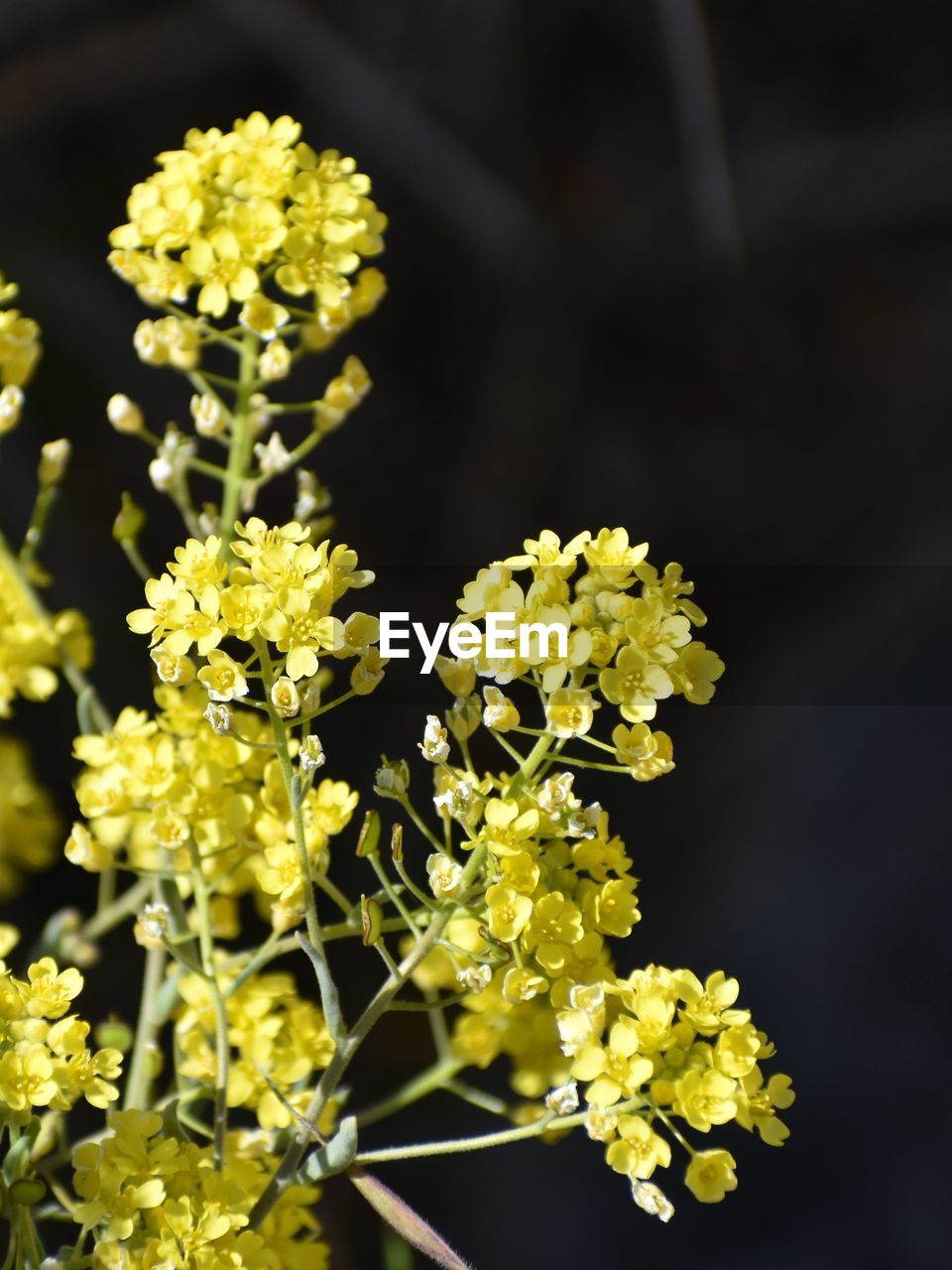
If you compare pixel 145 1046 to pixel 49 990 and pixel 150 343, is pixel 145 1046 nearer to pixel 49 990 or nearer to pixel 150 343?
pixel 49 990

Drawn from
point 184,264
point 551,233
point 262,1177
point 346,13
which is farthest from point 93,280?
point 262,1177

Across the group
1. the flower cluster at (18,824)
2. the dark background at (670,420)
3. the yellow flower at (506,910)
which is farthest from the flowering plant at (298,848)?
the dark background at (670,420)

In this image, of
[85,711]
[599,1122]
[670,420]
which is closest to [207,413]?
[85,711]

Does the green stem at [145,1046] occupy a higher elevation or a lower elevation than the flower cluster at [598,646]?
lower

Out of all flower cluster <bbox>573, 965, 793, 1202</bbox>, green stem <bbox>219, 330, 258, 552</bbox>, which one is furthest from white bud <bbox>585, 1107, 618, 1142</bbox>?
green stem <bbox>219, 330, 258, 552</bbox>

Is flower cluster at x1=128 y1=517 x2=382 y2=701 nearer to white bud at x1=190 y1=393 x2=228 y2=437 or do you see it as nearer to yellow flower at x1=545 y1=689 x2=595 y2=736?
yellow flower at x1=545 y1=689 x2=595 y2=736

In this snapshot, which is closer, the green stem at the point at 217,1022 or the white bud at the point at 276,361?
the green stem at the point at 217,1022

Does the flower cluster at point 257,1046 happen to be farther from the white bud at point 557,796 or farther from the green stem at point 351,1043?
the white bud at point 557,796
